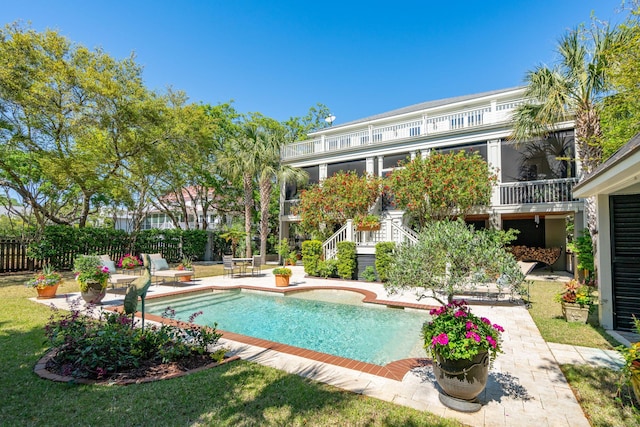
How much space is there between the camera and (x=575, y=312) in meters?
6.39

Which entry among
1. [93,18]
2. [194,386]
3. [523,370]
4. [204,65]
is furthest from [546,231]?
[93,18]

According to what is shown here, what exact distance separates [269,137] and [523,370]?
17.1m

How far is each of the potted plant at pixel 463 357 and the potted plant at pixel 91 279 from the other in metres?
8.66

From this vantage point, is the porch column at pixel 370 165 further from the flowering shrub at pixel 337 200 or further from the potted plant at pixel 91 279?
the potted plant at pixel 91 279

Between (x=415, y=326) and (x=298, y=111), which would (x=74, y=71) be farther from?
(x=298, y=111)

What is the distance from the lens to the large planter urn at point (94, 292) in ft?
27.2

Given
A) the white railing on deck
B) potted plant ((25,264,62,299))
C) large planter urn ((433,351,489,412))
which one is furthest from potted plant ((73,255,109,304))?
the white railing on deck

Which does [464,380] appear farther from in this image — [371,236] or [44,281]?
[44,281]

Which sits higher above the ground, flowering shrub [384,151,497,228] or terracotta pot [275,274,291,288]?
flowering shrub [384,151,497,228]

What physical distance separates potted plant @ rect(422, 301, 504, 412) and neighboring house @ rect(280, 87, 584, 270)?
9.46 meters

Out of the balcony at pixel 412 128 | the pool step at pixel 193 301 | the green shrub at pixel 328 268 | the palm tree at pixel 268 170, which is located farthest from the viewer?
the palm tree at pixel 268 170

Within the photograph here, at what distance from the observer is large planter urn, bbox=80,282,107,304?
8.28m

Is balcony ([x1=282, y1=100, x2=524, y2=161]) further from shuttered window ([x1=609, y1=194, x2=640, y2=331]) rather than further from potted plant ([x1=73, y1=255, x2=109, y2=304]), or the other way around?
potted plant ([x1=73, y1=255, x2=109, y2=304])

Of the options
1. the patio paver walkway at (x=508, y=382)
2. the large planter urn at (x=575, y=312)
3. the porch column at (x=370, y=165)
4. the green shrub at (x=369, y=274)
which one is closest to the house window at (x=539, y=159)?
the porch column at (x=370, y=165)
